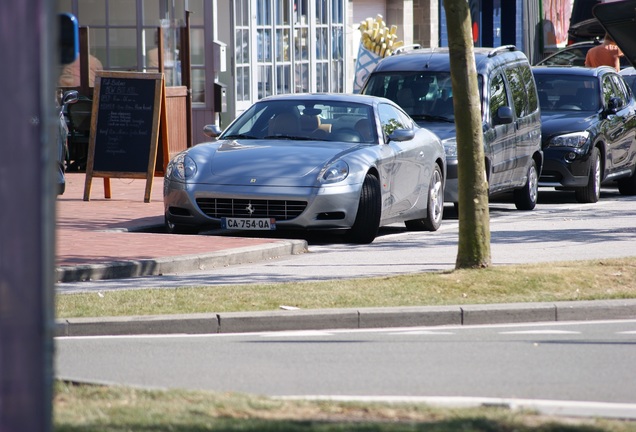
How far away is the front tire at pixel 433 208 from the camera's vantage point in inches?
586

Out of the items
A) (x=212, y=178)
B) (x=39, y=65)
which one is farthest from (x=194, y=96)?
(x=39, y=65)

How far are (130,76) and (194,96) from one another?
6.29m

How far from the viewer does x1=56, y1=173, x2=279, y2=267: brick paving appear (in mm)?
11664

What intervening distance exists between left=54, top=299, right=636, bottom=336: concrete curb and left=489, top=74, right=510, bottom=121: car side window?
24.8 feet

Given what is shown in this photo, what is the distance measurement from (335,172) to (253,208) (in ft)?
2.90

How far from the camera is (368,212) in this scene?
43.9 ft

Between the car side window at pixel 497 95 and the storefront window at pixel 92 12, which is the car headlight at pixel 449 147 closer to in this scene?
the car side window at pixel 497 95

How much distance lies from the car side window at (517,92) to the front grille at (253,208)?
5385mm

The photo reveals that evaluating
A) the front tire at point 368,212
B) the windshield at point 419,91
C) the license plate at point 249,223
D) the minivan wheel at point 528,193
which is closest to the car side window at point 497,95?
the windshield at point 419,91

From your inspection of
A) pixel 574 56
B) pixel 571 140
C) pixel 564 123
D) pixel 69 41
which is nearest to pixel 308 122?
pixel 571 140

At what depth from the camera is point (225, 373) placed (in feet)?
23.4

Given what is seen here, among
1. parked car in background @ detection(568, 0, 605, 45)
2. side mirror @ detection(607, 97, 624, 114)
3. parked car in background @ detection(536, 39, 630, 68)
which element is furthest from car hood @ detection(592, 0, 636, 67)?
parked car in background @ detection(568, 0, 605, 45)

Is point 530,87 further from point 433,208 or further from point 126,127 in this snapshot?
point 126,127

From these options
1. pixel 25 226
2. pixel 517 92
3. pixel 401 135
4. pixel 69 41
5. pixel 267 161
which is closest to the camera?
pixel 25 226
